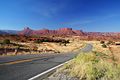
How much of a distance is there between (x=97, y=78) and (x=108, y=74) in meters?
0.54

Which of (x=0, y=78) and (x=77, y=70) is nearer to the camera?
(x=0, y=78)

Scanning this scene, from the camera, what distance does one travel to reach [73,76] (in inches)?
323

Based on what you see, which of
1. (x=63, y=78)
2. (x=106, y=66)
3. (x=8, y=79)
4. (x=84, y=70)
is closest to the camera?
(x=8, y=79)

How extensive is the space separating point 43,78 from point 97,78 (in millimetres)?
2267

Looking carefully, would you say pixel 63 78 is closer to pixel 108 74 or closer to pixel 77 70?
pixel 77 70

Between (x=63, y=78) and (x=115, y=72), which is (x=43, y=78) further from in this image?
(x=115, y=72)

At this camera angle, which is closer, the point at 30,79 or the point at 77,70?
the point at 30,79

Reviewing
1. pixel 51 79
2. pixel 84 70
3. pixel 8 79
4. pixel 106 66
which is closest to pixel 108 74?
pixel 84 70

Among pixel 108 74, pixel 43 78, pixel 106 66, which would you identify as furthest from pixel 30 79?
pixel 106 66

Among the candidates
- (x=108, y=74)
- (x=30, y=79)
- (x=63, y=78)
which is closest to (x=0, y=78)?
(x=30, y=79)

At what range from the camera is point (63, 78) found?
7.83 m

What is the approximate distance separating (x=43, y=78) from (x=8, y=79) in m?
1.53

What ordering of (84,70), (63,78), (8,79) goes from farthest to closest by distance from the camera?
(84,70) → (63,78) → (8,79)

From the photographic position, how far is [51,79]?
7.76m
